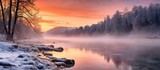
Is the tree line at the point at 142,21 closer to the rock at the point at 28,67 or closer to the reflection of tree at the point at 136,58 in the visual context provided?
the reflection of tree at the point at 136,58

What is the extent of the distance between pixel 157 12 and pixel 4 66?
15224 centimetres

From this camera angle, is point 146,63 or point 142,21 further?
point 142,21

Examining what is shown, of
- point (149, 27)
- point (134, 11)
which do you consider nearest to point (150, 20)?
point (149, 27)

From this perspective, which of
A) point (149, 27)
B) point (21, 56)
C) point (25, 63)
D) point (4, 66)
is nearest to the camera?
point (4, 66)

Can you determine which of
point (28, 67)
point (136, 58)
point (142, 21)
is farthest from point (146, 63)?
point (142, 21)

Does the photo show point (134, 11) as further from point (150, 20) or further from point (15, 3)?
point (15, 3)

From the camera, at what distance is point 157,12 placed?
164 meters

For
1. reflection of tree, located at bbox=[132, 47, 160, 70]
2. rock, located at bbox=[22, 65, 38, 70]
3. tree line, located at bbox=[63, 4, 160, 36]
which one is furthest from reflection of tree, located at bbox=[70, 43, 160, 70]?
tree line, located at bbox=[63, 4, 160, 36]

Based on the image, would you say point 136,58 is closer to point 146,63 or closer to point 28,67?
point 146,63

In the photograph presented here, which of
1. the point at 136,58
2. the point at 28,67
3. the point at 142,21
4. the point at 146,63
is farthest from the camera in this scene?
the point at 142,21

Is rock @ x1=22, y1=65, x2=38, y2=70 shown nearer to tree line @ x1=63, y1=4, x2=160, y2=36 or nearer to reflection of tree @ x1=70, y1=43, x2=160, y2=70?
reflection of tree @ x1=70, y1=43, x2=160, y2=70

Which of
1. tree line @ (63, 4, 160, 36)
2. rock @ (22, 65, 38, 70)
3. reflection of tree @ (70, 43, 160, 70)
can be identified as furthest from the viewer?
tree line @ (63, 4, 160, 36)

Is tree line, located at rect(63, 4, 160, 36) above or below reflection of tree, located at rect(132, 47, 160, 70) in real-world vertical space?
above

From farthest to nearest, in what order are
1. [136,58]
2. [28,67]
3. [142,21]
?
[142,21], [136,58], [28,67]
